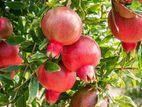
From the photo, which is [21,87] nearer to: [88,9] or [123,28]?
[88,9]

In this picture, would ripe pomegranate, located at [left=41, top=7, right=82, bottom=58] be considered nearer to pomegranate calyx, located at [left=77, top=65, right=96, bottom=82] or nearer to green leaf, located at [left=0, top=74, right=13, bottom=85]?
pomegranate calyx, located at [left=77, top=65, right=96, bottom=82]

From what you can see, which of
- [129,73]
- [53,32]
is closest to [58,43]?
[53,32]

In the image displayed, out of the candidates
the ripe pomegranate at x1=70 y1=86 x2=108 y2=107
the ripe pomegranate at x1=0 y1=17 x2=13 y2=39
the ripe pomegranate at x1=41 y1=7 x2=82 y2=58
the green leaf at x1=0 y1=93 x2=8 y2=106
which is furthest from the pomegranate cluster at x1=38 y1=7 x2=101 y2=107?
the green leaf at x1=0 y1=93 x2=8 y2=106

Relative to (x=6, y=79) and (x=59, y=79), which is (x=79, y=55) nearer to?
(x=59, y=79)

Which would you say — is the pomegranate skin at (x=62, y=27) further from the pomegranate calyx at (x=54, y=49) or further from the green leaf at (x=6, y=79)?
the green leaf at (x=6, y=79)

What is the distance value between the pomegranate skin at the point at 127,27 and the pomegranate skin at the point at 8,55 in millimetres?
394

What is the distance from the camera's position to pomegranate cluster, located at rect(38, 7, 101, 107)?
96 centimetres

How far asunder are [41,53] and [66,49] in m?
0.12

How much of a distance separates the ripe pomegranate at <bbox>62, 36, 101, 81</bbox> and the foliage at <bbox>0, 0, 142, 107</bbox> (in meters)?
0.10

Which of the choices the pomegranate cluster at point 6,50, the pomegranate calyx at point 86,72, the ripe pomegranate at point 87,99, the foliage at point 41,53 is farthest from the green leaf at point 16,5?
the pomegranate calyx at point 86,72

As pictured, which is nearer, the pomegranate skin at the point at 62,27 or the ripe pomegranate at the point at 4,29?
the pomegranate skin at the point at 62,27

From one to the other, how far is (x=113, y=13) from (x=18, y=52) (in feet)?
1.30

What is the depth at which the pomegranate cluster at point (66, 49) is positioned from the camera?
96cm

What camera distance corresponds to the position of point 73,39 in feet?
3.18
